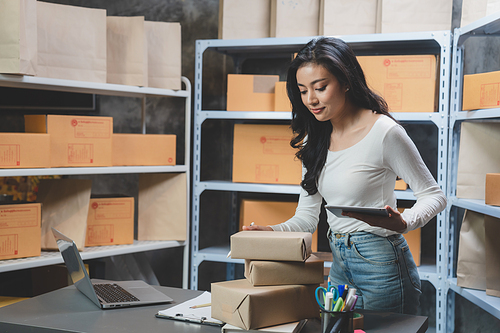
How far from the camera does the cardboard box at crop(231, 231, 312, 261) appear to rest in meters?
1.07

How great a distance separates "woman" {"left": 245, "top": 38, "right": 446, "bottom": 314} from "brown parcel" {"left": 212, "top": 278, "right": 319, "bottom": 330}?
0.95ft

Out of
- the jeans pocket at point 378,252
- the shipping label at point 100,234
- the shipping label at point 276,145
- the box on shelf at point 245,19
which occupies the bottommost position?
the shipping label at point 100,234

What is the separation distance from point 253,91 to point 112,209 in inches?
38.7

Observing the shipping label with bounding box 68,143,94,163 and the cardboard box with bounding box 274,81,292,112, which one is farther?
the cardboard box with bounding box 274,81,292,112

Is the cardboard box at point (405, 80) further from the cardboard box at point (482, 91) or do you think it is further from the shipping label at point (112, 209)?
the shipping label at point (112, 209)

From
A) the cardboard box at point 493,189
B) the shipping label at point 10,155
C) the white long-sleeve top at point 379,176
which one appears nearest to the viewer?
the white long-sleeve top at point 379,176

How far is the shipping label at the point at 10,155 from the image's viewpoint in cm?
204

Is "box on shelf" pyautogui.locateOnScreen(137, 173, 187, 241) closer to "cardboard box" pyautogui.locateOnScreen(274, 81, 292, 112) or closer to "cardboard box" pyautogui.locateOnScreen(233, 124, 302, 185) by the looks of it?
"cardboard box" pyautogui.locateOnScreen(233, 124, 302, 185)

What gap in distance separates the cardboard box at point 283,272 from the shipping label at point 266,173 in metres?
1.46

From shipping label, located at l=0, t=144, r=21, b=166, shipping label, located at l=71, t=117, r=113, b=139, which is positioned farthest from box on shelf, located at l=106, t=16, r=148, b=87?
shipping label, located at l=0, t=144, r=21, b=166

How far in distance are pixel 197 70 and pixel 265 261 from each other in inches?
70.2

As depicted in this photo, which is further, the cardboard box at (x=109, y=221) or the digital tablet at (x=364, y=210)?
the cardboard box at (x=109, y=221)

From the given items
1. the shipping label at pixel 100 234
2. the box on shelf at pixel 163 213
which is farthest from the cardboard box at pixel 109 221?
the box on shelf at pixel 163 213

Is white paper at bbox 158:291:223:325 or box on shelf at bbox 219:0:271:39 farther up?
box on shelf at bbox 219:0:271:39
